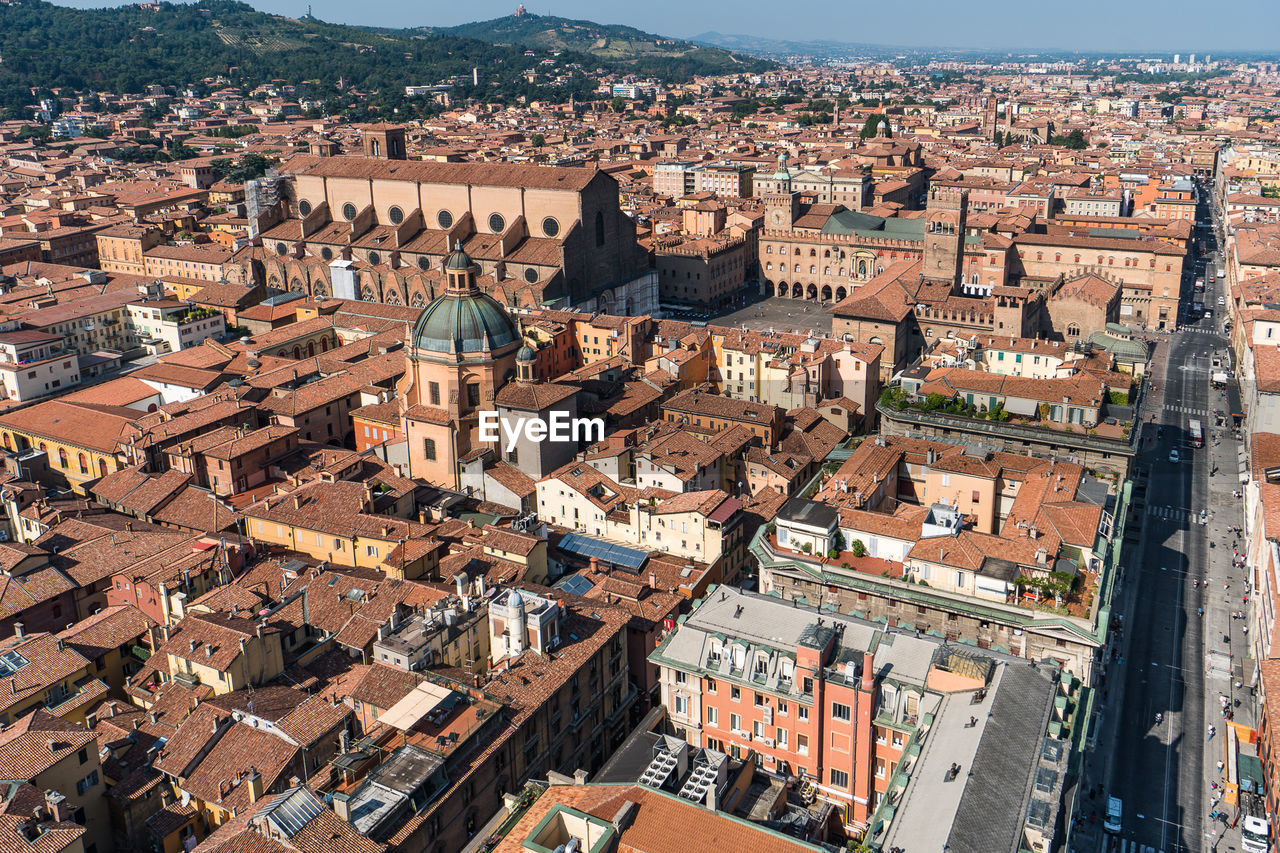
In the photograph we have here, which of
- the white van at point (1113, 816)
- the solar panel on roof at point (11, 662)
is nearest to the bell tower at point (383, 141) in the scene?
the solar panel on roof at point (11, 662)

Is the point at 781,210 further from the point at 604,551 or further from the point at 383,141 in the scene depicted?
the point at 604,551

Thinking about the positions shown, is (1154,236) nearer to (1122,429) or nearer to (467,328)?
(1122,429)

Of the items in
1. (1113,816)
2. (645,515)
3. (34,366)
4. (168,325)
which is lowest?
(1113,816)

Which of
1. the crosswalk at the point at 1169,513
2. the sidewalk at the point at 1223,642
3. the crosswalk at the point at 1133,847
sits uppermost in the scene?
the crosswalk at the point at 1169,513

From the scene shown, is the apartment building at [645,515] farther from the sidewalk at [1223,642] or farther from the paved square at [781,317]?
the paved square at [781,317]

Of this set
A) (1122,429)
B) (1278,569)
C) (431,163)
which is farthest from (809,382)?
A: (431,163)

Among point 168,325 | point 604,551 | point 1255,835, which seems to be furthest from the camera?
point 168,325

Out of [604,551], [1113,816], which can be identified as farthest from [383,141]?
[1113,816]
